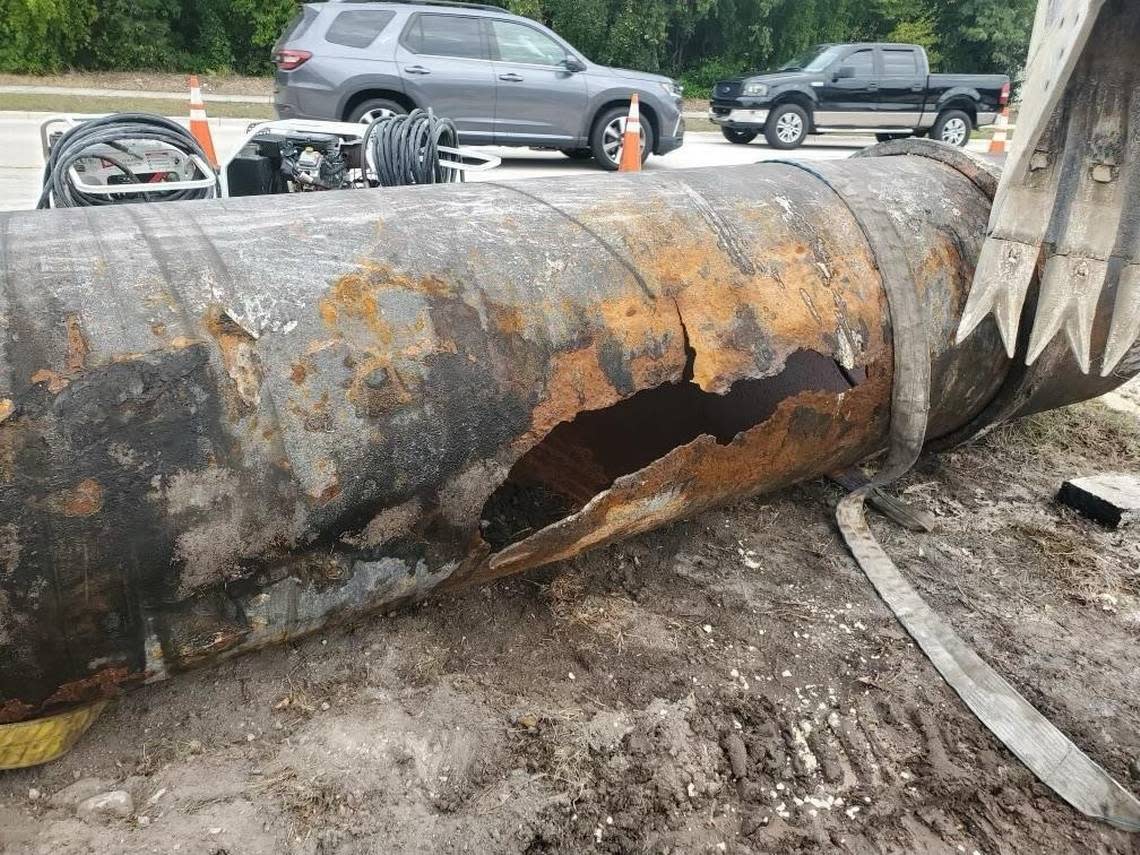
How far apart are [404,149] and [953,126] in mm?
12792

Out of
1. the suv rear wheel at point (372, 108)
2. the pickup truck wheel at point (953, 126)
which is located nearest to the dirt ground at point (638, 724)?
the suv rear wheel at point (372, 108)

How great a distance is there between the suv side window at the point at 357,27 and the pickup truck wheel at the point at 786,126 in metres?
6.51

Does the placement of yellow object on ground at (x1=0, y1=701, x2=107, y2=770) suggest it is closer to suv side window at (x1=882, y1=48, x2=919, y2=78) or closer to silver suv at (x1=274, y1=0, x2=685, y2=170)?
silver suv at (x1=274, y1=0, x2=685, y2=170)

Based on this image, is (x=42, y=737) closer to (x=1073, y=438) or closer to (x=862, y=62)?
(x=1073, y=438)

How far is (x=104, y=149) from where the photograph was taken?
156 inches

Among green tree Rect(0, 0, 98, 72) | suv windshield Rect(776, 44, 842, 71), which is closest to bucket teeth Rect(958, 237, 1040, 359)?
suv windshield Rect(776, 44, 842, 71)

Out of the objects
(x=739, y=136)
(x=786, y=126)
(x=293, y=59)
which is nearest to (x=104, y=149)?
(x=293, y=59)

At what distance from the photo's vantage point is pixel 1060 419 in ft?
13.3

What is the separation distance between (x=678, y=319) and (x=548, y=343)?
373 mm

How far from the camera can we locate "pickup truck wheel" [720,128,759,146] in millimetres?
13576

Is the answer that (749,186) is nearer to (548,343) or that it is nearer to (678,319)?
(678,319)

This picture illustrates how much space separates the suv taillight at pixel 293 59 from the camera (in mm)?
8391

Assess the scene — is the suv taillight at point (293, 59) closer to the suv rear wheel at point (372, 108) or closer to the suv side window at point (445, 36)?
the suv rear wheel at point (372, 108)

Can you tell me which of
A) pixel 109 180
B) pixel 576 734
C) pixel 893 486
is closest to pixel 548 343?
pixel 576 734
